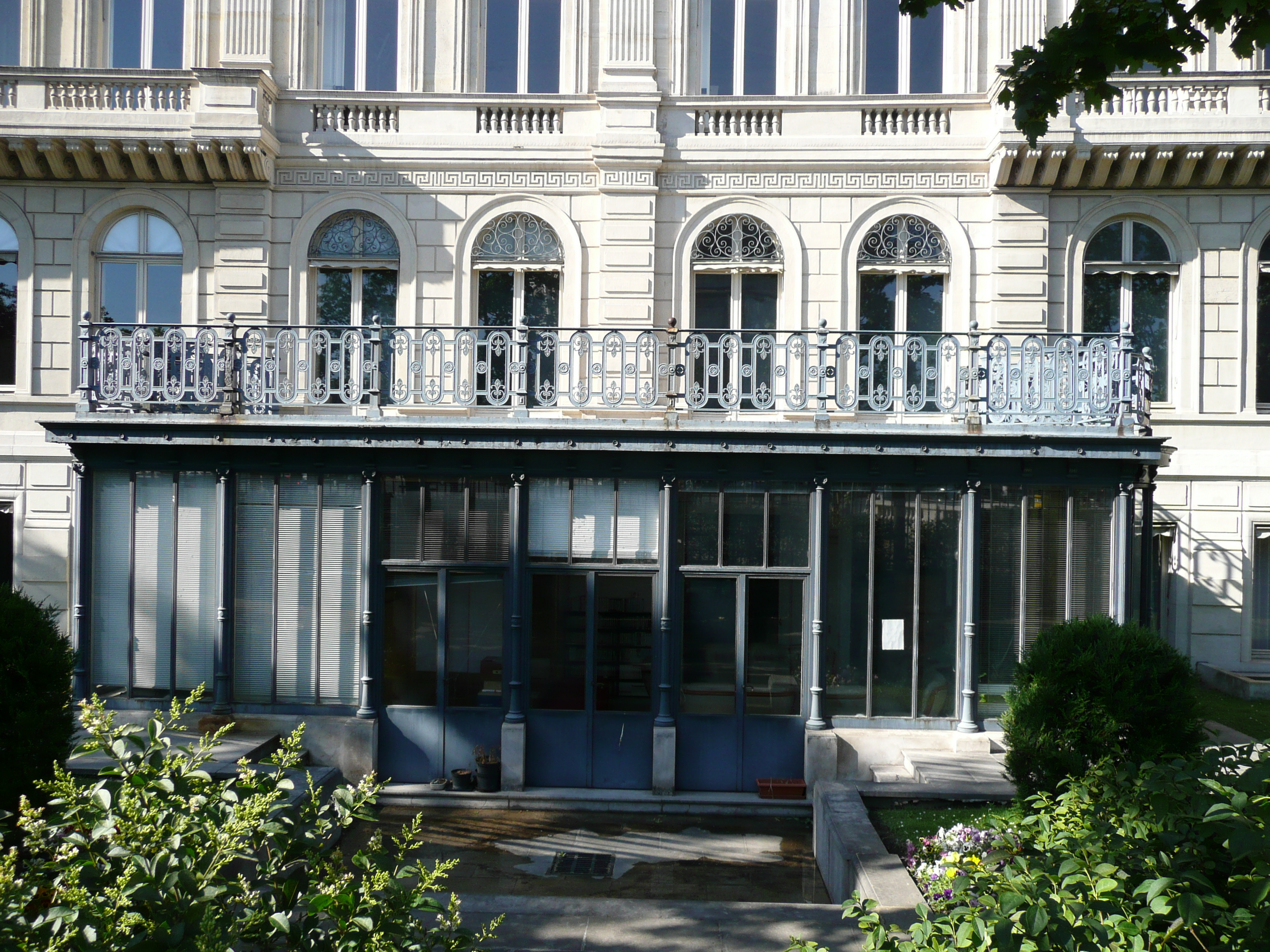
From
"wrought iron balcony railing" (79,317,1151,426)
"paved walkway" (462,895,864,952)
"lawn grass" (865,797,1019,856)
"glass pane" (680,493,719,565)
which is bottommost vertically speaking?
"paved walkway" (462,895,864,952)

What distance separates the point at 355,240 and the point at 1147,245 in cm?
1290

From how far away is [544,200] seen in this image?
586 inches

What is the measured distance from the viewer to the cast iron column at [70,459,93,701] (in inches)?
436

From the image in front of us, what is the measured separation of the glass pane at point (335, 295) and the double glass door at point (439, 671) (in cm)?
592

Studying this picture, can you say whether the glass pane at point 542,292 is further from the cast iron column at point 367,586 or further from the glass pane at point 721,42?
the cast iron column at point 367,586

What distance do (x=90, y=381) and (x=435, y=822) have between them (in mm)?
6758

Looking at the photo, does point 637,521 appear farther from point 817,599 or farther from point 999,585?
point 999,585

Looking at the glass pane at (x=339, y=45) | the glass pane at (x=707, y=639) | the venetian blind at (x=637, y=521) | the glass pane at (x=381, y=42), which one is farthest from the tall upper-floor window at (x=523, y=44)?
the glass pane at (x=707, y=639)

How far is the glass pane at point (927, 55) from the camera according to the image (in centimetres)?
1511

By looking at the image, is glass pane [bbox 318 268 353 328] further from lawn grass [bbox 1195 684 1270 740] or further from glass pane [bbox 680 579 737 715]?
lawn grass [bbox 1195 684 1270 740]

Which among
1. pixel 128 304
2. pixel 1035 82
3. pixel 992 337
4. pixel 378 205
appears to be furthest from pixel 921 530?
pixel 128 304

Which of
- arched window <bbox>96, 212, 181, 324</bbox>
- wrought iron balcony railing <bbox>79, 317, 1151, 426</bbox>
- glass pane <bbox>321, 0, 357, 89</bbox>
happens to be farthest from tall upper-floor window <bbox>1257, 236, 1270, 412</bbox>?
arched window <bbox>96, 212, 181, 324</bbox>

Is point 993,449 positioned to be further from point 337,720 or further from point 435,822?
point 337,720

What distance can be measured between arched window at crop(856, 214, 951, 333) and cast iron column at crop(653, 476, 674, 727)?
5.63 metres
